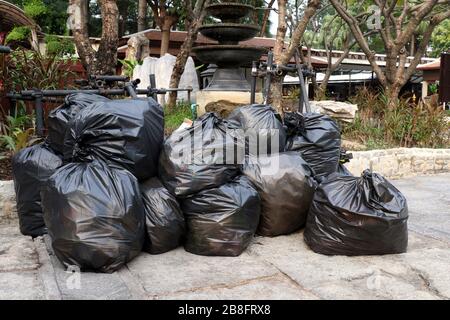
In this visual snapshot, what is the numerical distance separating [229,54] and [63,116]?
396 cm

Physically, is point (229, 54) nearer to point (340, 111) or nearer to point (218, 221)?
point (340, 111)

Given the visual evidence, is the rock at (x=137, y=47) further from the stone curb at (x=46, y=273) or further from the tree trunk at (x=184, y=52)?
the stone curb at (x=46, y=273)

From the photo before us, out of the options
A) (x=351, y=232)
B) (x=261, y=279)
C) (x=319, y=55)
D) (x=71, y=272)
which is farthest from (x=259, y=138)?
(x=319, y=55)

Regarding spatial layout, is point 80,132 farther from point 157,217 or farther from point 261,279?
point 261,279

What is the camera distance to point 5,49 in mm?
2889

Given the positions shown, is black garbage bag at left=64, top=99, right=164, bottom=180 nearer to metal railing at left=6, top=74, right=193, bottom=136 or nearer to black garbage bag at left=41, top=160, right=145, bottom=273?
black garbage bag at left=41, top=160, right=145, bottom=273

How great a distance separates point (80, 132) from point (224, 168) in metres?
0.93

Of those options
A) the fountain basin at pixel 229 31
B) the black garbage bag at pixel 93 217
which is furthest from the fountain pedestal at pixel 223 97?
the black garbage bag at pixel 93 217

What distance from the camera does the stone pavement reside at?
2.33 meters

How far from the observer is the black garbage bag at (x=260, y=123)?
3.47 m

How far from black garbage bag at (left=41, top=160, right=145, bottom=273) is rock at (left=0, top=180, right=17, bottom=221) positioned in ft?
3.42

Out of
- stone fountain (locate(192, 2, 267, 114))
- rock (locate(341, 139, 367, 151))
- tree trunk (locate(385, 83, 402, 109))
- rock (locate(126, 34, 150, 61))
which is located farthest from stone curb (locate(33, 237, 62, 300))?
rock (locate(126, 34, 150, 61))

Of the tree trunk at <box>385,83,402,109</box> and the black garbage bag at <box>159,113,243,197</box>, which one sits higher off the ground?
the tree trunk at <box>385,83,402,109</box>

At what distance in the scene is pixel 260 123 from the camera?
3514 millimetres
